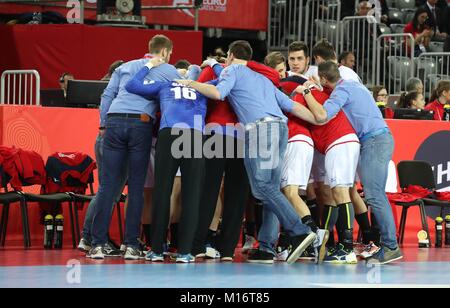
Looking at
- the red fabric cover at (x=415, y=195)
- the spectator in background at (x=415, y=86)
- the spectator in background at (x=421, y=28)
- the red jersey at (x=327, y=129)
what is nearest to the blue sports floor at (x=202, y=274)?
the red jersey at (x=327, y=129)

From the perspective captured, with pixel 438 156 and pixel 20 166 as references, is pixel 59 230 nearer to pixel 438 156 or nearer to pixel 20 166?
pixel 20 166

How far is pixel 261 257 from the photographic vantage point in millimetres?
11242

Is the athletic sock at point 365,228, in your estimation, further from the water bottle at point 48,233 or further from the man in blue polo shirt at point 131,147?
the water bottle at point 48,233

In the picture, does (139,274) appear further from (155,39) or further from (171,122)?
(155,39)

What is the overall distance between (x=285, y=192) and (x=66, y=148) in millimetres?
3175

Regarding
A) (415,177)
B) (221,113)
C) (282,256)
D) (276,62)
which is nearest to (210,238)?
(282,256)

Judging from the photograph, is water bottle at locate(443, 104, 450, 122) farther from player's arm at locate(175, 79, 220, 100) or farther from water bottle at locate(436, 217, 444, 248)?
player's arm at locate(175, 79, 220, 100)

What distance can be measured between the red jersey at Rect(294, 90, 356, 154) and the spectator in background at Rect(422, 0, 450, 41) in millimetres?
11051

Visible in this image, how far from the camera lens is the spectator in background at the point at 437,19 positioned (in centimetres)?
2188

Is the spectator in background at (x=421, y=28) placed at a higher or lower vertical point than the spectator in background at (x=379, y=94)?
higher

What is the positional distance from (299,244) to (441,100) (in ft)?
19.9

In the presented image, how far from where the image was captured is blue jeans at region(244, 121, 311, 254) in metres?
10.6

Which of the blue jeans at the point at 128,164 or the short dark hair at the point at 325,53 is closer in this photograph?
the blue jeans at the point at 128,164

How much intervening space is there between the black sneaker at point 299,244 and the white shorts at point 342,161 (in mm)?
677
